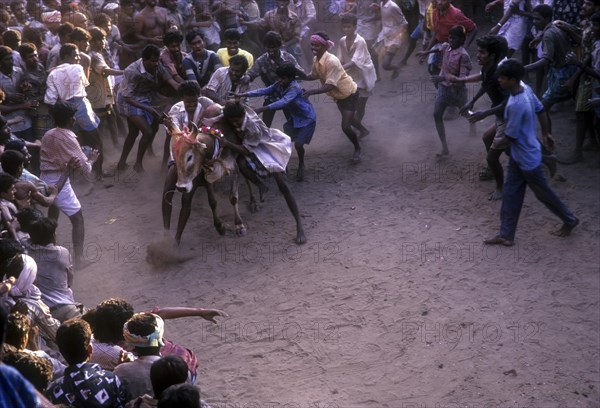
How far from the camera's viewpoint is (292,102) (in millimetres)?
9891

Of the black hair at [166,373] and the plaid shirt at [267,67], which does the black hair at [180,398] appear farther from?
the plaid shirt at [267,67]

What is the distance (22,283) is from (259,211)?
445 cm

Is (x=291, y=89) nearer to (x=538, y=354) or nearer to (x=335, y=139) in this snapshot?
(x=335, y=139)

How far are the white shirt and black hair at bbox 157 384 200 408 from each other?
21.3 feet

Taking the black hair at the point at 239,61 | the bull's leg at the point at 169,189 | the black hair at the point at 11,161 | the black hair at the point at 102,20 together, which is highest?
the black hair at the point at 11,161

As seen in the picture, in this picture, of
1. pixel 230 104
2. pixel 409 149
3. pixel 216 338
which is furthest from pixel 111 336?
pixel 409 149

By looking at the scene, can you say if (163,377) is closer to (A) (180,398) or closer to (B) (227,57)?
(A) (180,398)

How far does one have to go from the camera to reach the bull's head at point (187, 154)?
823 centimetres

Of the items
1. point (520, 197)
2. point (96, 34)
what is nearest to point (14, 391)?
point (520, 197)

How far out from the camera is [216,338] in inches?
294

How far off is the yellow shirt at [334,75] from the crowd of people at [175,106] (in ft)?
0.06

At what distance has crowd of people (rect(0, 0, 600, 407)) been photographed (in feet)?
16.6

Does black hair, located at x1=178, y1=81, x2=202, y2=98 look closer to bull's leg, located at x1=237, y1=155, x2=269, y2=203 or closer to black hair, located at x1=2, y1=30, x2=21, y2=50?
bull's leg, located at x1=237, y1=155, x2=269, y2=203

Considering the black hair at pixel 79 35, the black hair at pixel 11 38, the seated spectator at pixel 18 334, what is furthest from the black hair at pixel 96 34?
the seated spectator at pixel 18 334
